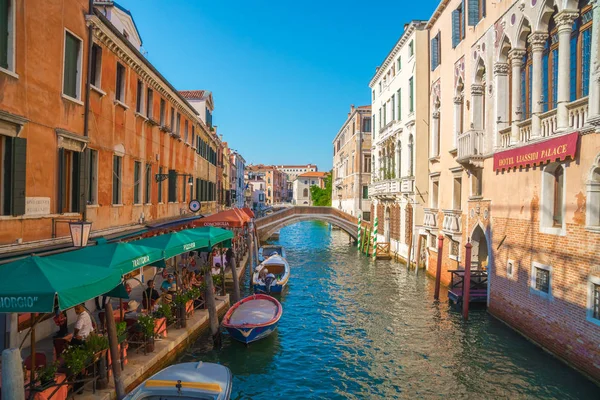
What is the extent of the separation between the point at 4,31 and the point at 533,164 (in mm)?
11479

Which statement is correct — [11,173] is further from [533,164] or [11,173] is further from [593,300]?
[533,164]

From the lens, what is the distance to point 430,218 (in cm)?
2100

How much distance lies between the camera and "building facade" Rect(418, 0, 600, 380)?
9148 mm

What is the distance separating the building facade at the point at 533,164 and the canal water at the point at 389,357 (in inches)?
28.6

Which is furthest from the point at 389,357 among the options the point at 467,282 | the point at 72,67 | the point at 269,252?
the point at 269,252

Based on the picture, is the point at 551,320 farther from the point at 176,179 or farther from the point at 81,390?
the point at 176,179

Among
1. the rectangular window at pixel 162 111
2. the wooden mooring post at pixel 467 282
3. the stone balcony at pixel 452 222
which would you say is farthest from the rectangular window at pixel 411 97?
the rectangular window at pixel 162 111

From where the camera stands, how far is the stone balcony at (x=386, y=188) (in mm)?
27011

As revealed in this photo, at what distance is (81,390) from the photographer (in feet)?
22.4

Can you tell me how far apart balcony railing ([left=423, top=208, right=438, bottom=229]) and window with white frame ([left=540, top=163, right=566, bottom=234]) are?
31.3 feet

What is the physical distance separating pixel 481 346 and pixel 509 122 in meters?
6.61

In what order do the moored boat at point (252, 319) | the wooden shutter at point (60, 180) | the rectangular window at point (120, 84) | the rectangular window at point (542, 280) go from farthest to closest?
the rectangular window at point (120, 84)
the moored boat at point (252, 319)
the rectangular window at point (542, 280)
the wooden shutter at point (60, 180)

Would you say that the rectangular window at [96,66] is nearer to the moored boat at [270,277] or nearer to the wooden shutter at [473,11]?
the moored boat at [270,277]

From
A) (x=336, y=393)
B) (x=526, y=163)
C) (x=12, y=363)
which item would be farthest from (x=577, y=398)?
(x=12, y=363)
